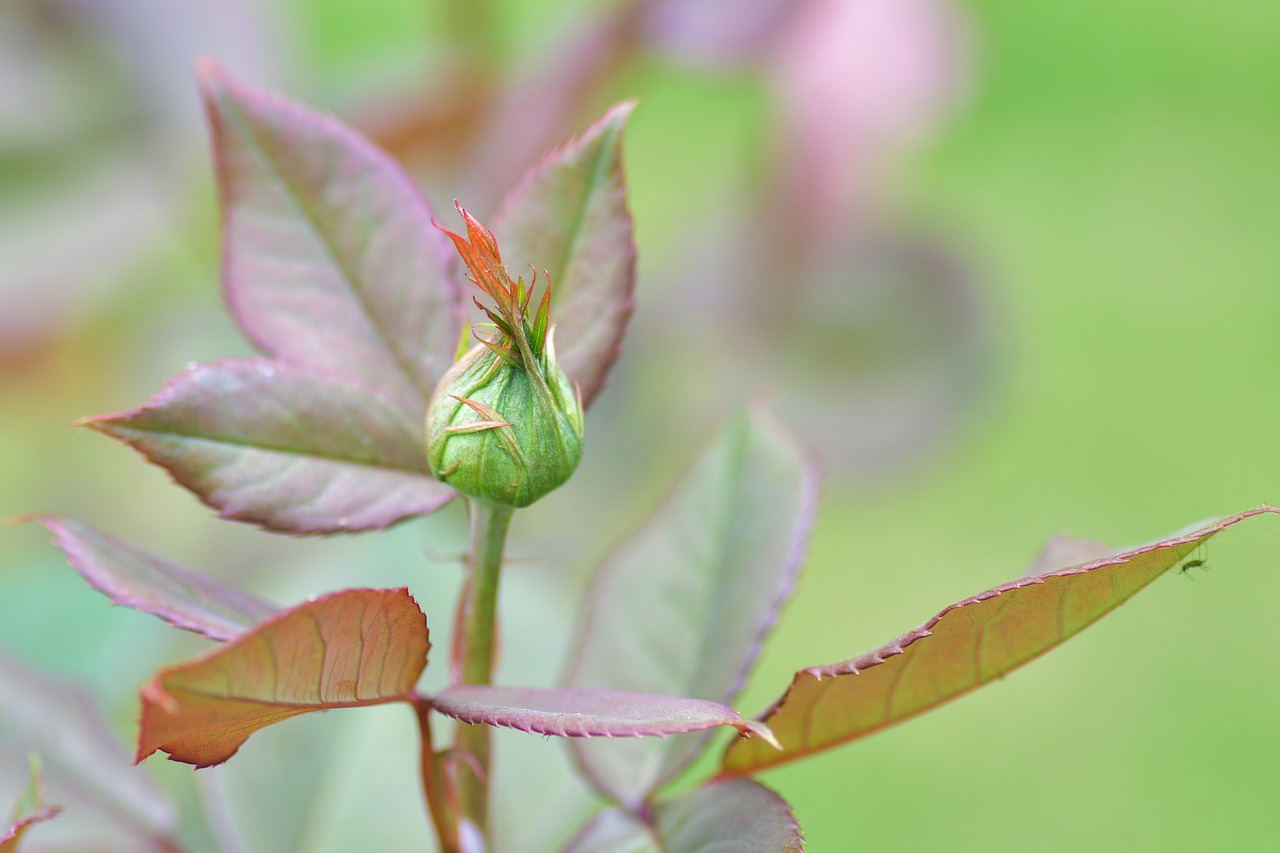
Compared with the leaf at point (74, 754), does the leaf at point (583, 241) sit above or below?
above

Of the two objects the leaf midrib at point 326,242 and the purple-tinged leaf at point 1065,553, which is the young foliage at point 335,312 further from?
the purple-tinged leaf at point 1065,553

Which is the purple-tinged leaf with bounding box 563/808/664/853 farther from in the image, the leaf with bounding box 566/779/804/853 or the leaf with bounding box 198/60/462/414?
the leaf with bounding box 198/60/462/414

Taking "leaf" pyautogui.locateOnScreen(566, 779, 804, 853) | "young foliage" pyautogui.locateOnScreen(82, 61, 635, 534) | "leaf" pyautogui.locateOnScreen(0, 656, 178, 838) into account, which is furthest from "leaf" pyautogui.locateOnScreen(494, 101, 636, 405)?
"leaf" pyautogui.locateOnScreen(0, 656, 178, 838)

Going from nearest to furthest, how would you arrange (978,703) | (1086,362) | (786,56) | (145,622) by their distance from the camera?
(145,622) → (786,56) → (978,703) → (1086,362)

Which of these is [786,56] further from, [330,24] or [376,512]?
[330,24]

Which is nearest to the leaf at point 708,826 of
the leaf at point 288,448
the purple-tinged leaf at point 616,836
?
the purple-tinged leaf at point 616,836

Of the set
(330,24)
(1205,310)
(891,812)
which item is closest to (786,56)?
(891,812)
